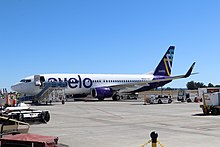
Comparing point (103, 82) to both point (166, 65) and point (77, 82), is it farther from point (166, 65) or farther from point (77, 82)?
point (166, 65)

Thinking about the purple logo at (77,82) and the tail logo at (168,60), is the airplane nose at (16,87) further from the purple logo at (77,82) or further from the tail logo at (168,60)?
the tail logo at (168,60)

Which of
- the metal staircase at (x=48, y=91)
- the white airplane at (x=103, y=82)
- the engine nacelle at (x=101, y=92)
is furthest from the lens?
the engine nacelle at (x=101, y=92)

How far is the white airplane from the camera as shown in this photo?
41.1 meters

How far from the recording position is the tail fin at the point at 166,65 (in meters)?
54.0

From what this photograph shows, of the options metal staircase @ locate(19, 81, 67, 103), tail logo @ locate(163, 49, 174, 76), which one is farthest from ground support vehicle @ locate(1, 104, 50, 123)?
tail logo @ locate(163, 49, 174, 76)

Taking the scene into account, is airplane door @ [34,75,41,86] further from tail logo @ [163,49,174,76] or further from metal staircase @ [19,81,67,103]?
tail logo @ [163,49,174,76]

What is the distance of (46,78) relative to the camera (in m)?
41.2

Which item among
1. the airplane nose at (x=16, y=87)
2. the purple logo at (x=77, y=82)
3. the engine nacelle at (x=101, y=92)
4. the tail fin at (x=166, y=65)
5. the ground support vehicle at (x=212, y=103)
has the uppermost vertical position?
the tail fin at (x=166, y=65)

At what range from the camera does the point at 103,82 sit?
156 ft

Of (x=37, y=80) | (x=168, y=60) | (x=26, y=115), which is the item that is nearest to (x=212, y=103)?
(x=26, y=115)

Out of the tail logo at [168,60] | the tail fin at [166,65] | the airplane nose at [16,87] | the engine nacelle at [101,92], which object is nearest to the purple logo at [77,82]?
the engine nacelle at [101,92]

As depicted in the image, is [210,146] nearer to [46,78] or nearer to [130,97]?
[46,78]

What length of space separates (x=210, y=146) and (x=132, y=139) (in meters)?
2.68

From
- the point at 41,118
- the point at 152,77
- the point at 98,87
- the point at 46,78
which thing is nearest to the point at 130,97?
the point at 152,77
